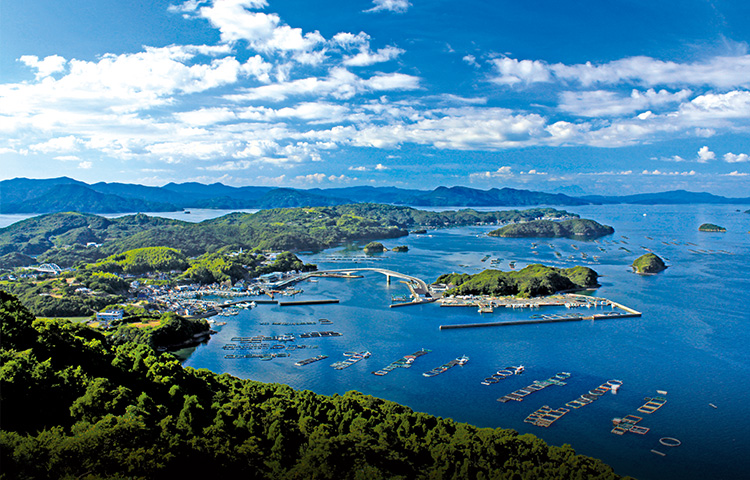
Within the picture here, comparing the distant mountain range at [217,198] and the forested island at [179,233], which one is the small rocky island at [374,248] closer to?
the forested island at [179,233]

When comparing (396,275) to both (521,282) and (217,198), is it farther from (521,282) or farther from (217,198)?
(217,198)

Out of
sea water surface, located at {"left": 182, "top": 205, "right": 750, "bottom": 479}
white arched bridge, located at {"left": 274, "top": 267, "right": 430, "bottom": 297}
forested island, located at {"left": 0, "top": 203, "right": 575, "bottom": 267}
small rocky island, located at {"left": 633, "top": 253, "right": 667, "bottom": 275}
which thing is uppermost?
forested island, located at {"left": 0, "top": 203, "right": 575, "bottom": 267}

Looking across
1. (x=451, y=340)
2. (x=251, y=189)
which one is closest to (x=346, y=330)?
(x=451, y=340)

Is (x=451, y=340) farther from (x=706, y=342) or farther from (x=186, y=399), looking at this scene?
(x=186, y=399)

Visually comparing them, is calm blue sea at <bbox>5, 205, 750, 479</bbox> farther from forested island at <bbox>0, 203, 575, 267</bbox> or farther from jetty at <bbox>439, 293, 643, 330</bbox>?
forested island at <bbox>0, 203, 575, 267</bbox>

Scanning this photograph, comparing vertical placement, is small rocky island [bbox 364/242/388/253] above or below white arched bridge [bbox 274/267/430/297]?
above

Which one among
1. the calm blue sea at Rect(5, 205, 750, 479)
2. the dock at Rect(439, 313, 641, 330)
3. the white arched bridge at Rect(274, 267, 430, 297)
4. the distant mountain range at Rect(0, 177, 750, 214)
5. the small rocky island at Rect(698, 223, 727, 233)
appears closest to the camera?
the calm blue sea at Rect(5, 205, 750, 479)

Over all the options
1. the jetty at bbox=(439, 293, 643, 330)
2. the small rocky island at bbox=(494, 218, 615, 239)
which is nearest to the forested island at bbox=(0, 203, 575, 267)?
the small rocky island at bbox=(494, 218, 615, 239)
